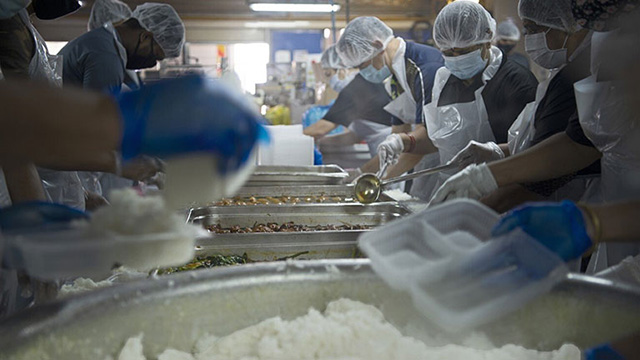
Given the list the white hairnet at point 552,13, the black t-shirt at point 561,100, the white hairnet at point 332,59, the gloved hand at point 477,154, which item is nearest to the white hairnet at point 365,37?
the white hairnet at point 332,59

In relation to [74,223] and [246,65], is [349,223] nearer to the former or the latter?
[74,223]

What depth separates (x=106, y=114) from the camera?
805 millimetres

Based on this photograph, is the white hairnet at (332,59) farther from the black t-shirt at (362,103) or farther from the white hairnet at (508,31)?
the white hairnet at (508,31)

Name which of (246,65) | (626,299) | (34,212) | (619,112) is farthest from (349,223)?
(246,65)

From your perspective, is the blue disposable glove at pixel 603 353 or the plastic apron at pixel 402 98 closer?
the blue disposable glove at pixel 603 353

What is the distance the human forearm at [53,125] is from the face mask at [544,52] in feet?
6.62

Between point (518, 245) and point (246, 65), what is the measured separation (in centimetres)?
959

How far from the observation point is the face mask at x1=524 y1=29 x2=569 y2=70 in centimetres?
218

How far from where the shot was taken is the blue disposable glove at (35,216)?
2.86ft

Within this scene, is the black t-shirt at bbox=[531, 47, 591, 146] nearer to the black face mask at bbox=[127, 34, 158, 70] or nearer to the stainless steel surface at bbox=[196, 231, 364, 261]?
the stainless steel surface at bbox=[196, 231, 364, 261]

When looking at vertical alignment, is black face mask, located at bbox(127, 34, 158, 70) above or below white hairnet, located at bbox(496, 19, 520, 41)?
below

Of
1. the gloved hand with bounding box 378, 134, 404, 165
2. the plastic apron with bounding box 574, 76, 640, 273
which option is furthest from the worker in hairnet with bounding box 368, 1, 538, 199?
the plastic apron with bounding box 574, 76, 640, 273

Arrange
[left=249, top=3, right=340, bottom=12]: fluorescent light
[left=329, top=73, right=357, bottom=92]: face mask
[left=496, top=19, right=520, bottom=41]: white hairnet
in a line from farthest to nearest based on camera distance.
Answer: [left=329, top=73, right=357, bottom=92]: face mask
[left=249, top=3, right=340, bottom=12]: fluorescent light
[left=496, top=19, right=520, bottom=41]: white hairnet

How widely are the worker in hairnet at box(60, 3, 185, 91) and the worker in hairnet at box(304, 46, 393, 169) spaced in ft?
6.46
